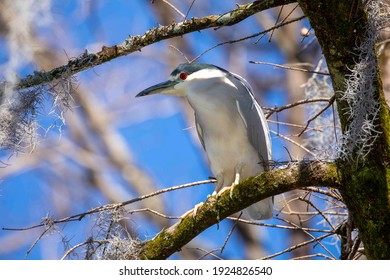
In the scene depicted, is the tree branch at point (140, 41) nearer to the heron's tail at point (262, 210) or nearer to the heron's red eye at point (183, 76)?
the heron's red eye at point (183, 76)

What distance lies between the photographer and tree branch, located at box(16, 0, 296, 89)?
Answer: 1.94m

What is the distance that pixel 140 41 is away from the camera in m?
2.00

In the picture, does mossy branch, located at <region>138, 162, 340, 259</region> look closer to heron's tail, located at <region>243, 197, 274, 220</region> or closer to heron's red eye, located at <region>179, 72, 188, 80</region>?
heron's tail, located at <region>243, 197, 274, 220</region>

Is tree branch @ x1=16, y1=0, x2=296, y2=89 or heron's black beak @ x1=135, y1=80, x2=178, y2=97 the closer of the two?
tree branch @ x1=16, y1=0, x2=296, y2=89

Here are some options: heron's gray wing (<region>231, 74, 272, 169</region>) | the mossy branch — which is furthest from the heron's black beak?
the mossy branch

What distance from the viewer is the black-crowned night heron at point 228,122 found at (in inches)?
104

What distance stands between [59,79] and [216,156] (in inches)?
33.4

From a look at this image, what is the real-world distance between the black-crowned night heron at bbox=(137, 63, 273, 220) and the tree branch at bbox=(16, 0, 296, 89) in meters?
0.62

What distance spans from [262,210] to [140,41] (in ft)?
3.11

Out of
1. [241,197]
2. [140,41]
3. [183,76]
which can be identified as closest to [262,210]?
[183,76]

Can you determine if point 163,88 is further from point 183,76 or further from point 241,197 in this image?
point 241,197

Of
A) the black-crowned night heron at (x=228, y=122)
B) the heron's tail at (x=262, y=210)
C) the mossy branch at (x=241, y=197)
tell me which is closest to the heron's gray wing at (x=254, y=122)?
the black-crowned night heron at (x=228, y=122)

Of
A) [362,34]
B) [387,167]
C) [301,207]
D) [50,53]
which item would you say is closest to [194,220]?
[387,167]

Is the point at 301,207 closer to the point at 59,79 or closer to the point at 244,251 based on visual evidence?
the point at 244,251
